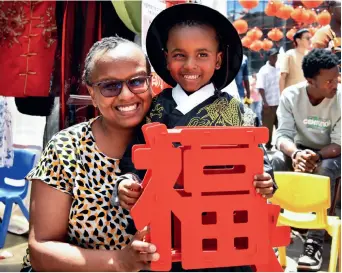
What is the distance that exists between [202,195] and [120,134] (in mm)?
471

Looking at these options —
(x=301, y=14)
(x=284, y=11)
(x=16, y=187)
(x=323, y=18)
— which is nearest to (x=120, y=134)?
(x=16, y=187)

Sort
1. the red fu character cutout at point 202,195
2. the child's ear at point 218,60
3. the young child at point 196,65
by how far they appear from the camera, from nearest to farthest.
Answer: the red fu character cutout at point 202,195, the young child at point 196,65, the child's ear at point 218,60

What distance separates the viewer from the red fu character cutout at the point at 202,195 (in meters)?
1.19

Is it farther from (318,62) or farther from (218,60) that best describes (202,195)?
(318,62)

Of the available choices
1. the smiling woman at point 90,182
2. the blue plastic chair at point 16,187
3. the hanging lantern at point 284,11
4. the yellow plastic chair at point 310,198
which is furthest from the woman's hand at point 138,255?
the hanging lantern at point 284,11

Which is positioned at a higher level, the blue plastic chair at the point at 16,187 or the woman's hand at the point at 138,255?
the woman's hand at the point at 138,255

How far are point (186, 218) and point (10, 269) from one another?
7.79ft

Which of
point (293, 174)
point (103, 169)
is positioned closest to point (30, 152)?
point (293, 174)

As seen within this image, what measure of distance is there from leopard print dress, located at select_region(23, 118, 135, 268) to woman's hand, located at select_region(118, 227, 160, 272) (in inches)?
5.9

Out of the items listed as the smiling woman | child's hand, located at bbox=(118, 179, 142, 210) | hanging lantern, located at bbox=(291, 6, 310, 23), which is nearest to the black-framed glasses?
the smiling woman

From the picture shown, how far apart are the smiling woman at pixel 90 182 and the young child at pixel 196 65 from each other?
12 centimetres

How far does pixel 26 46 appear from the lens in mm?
2979

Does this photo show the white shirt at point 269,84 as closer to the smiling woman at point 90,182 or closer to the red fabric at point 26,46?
the red fabric at point 26,46

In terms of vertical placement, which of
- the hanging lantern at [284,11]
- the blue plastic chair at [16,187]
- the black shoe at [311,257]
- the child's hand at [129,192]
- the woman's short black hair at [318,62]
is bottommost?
the black shoe at [311,257]
